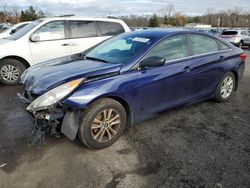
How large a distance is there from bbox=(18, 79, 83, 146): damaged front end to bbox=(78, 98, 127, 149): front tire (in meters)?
0.13

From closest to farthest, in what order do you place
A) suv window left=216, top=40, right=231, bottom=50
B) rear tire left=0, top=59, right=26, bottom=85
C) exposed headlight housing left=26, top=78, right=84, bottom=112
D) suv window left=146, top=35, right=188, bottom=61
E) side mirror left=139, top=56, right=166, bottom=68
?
exposed headlight housing left=26, top=78, right=84, bottom=112
side mirror left=139, top=56, right=166, bottom=68
suv window left=146, top=35, right=188, bottom=61
suv window left=216, top=40, right=231, bottom=50
rear tire left=0, top=59, right=26, bottom=85

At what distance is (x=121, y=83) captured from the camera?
11.0ft

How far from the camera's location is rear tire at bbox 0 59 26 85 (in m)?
6.41

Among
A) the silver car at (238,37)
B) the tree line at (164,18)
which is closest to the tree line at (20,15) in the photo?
the tree line at (164,18)

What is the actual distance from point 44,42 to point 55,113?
4.19 metres

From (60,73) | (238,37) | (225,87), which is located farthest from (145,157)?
(238,37)

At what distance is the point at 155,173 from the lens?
2859 millimetres

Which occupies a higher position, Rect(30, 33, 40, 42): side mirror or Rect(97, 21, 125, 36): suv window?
Rect(97, 21, 125, 36): suv window

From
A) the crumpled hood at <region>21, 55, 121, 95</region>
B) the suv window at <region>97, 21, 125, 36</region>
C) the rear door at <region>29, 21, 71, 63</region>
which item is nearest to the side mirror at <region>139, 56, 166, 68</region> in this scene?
the crumpled hood at <region>21, 55, 121, 95</region>

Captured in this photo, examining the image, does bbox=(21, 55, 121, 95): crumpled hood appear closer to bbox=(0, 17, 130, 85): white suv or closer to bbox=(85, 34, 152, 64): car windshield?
bbox=(85, 34, 152, 64): car windshield

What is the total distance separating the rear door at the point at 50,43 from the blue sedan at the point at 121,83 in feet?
8.49

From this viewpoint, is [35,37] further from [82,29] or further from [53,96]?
[53,96]

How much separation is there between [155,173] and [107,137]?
89 cm

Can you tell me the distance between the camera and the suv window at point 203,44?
4.39 meters
